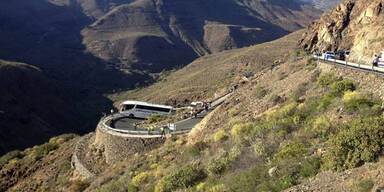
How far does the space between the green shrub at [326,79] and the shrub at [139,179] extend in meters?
9.70

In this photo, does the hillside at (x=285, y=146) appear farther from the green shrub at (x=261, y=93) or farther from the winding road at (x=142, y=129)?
the winding road at (x=142, y=129)

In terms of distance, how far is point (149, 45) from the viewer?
153 meters

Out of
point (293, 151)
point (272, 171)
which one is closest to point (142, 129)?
point (293, 151)

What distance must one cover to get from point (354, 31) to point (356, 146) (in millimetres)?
23202

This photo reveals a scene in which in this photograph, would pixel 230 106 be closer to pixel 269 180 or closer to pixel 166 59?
pixel 269 180

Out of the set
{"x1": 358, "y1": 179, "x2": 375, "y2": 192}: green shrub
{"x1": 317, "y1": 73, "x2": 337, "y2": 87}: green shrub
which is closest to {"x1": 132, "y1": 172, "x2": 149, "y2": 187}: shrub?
{"x1": 358, "y1": 179, "x2": 375, "y2": 192}: green shrub

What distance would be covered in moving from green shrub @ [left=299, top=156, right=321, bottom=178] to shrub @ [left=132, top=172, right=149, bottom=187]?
25.2ft

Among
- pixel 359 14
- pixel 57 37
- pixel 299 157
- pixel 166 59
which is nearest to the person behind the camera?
pixel 299 157

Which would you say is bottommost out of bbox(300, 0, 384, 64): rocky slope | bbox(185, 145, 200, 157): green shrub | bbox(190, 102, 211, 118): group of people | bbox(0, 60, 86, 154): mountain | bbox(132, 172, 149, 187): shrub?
bbox(0, 60, 86, 154): mountain

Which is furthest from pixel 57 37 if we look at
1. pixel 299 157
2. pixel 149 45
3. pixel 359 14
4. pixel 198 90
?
pixel 299 157

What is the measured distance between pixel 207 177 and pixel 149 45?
147 m

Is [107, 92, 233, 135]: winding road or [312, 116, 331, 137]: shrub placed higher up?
[312, 116, 331, 137]: shrub

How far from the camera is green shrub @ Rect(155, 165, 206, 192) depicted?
10.7 m

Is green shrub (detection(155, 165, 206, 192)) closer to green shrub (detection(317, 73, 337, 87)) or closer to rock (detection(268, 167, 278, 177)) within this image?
rock (detection(268, 167, 278, 177))
